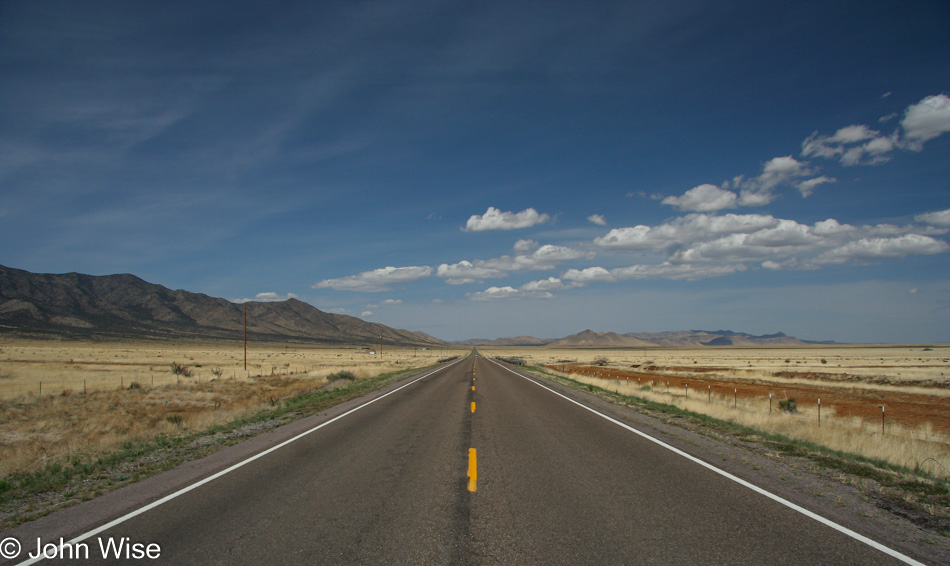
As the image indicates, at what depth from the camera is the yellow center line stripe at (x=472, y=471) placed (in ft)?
22.7

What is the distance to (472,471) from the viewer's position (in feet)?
25.4

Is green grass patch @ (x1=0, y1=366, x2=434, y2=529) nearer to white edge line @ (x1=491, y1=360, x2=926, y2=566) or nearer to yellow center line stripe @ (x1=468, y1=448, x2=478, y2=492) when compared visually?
yellow center line stripe @ (x1=468, y1=448, x2=478, y2=492)

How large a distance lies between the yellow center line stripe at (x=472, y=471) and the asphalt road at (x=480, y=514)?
0.16 ft

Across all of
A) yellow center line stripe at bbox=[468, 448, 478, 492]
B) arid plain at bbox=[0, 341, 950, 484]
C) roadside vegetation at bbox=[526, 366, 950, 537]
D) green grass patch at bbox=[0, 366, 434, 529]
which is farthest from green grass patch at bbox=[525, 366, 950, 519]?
green grass patch at bbox=[0, 366, 434, 529]

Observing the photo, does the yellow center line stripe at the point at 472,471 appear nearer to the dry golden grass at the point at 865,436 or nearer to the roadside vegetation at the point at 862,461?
the roadside vegetation at the point at 862,461

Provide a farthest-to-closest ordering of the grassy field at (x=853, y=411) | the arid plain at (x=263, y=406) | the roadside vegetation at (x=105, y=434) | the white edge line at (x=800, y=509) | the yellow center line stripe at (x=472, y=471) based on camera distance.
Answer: the arid plain at (x=263, y=406) → the grassy field at (x=853, y=411) → the roadside vegetation at (x=105, y=434) → the yellow center line stripe at (x=472, y=471) → the white edge line at (x=800, y=509)

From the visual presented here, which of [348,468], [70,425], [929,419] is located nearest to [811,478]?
[348,468]

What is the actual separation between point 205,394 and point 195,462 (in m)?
21.6

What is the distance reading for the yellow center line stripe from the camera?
22.7 ft

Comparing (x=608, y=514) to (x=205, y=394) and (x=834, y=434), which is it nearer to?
(x=834, y=434)

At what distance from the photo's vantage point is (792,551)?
468 centimetres

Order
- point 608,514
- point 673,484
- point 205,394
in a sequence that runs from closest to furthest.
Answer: point 608,514 < point 673,484 < point 205,394

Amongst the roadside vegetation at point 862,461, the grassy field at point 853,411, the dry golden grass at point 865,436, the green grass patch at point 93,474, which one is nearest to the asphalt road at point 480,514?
the green grass patch at point 93,474

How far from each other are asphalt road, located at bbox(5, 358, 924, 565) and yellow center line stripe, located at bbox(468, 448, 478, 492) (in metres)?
0.05
